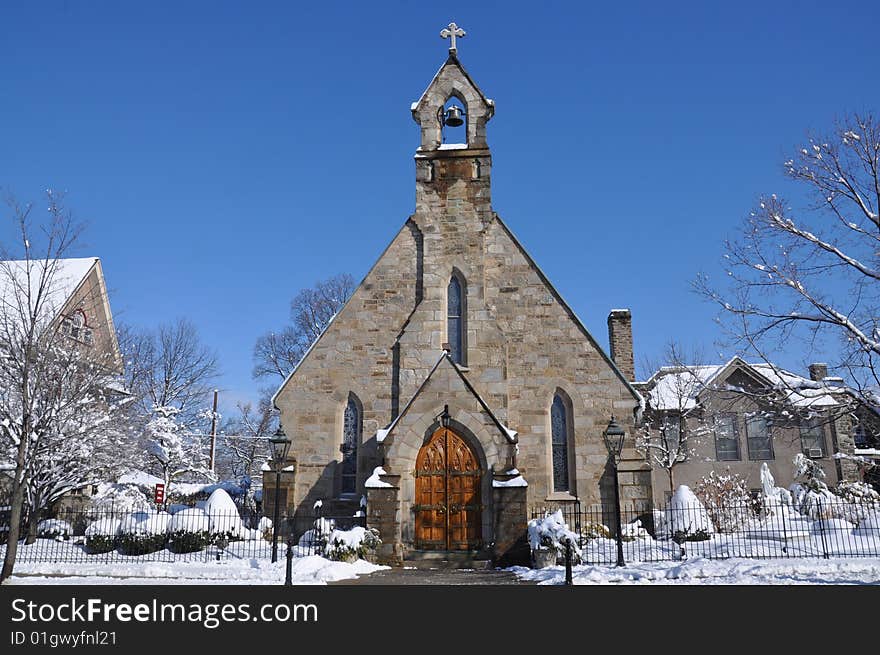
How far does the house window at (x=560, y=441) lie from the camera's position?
19531 mm

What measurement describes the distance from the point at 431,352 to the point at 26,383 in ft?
33.7

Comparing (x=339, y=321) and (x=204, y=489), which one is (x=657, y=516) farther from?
(x=204, y=489)

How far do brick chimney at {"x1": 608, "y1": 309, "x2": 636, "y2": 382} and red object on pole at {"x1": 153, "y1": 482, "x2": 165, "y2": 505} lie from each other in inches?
718

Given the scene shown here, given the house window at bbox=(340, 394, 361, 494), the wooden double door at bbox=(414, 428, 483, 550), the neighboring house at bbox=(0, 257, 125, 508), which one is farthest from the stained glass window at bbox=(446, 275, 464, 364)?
the neighboring house at bbox=(0, 257, 125, 508)

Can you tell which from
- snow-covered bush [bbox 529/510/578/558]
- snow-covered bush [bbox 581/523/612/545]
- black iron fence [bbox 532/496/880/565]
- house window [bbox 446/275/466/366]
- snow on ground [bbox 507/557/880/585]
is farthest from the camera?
house window [bbox 446/275/466/366]

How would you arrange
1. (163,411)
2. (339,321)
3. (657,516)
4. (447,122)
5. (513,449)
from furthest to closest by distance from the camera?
(163,411) < (447,122) < (339,321) < (657,516) < (513,449)

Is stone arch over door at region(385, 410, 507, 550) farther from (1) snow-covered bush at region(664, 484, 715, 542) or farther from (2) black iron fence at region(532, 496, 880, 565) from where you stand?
(1) snow-covered bush at region(664, 484, 715, 542)

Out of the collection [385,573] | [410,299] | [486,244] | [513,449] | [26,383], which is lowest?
[385,573]

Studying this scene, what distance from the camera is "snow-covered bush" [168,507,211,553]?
1805 cm

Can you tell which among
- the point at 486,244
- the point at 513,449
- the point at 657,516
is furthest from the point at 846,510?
the point at 486,244

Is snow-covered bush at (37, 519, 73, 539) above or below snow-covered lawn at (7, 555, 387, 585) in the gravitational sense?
above

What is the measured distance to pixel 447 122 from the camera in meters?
22.6

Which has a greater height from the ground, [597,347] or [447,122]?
[447,122]
